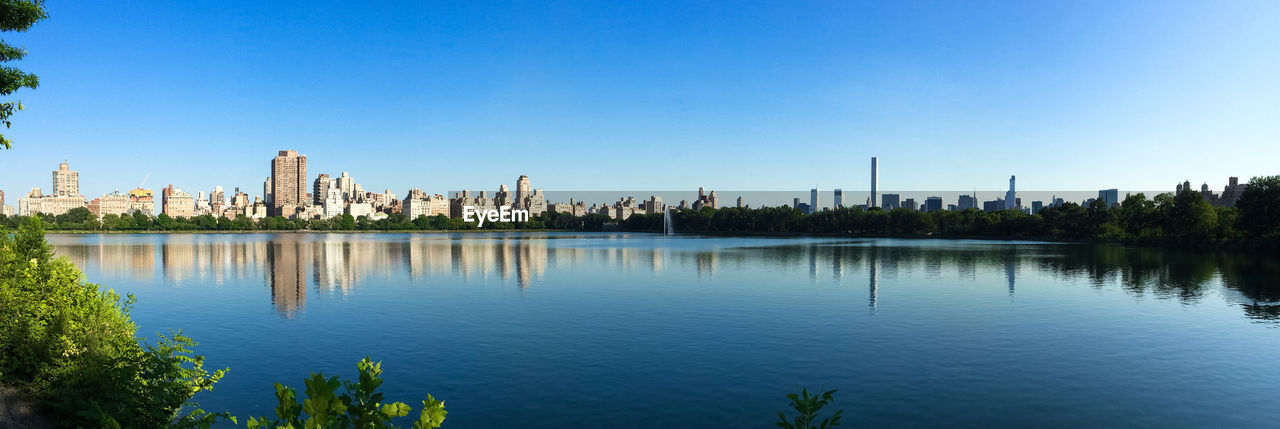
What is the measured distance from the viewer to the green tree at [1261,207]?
250ft

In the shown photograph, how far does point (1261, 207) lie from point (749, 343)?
84506 mm

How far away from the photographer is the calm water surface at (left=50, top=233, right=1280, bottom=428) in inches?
652

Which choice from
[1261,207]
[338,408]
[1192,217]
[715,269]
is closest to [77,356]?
[338,408]

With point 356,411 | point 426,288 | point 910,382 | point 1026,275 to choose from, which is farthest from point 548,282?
point 356,411

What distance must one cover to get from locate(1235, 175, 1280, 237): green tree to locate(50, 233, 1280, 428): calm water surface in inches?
1408

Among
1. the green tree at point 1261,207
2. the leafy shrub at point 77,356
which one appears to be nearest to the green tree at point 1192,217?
the green tree at point 1261,207

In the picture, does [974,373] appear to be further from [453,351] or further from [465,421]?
[453,351]

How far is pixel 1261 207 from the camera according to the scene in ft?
256

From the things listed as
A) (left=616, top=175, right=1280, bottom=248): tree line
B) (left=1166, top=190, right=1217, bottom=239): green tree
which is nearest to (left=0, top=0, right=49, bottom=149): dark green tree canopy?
(left=616, top=175, right=1280, bottom=248): tree line

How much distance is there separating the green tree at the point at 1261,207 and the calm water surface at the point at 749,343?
35.8m

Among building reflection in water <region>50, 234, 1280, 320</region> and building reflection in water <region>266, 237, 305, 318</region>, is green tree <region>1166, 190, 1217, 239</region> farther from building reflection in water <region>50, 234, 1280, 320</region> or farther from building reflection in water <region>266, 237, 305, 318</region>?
building reflection in water <region>266, 237, 305, 318</region>

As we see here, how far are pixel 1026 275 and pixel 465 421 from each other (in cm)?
4760

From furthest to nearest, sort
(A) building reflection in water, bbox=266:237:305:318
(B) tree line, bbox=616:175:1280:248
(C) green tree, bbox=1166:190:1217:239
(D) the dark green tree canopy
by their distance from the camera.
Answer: (C) green tree, bbox=1166:190:1217:239, (B) tree line, bbox=616:175:1280:248, (A) building reflection in water, bbox=266:237:305:318, (D) the dark green tree canopy

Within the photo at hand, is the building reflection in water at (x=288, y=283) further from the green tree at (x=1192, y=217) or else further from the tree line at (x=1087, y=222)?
the green tree at (x=1192, y=217)
